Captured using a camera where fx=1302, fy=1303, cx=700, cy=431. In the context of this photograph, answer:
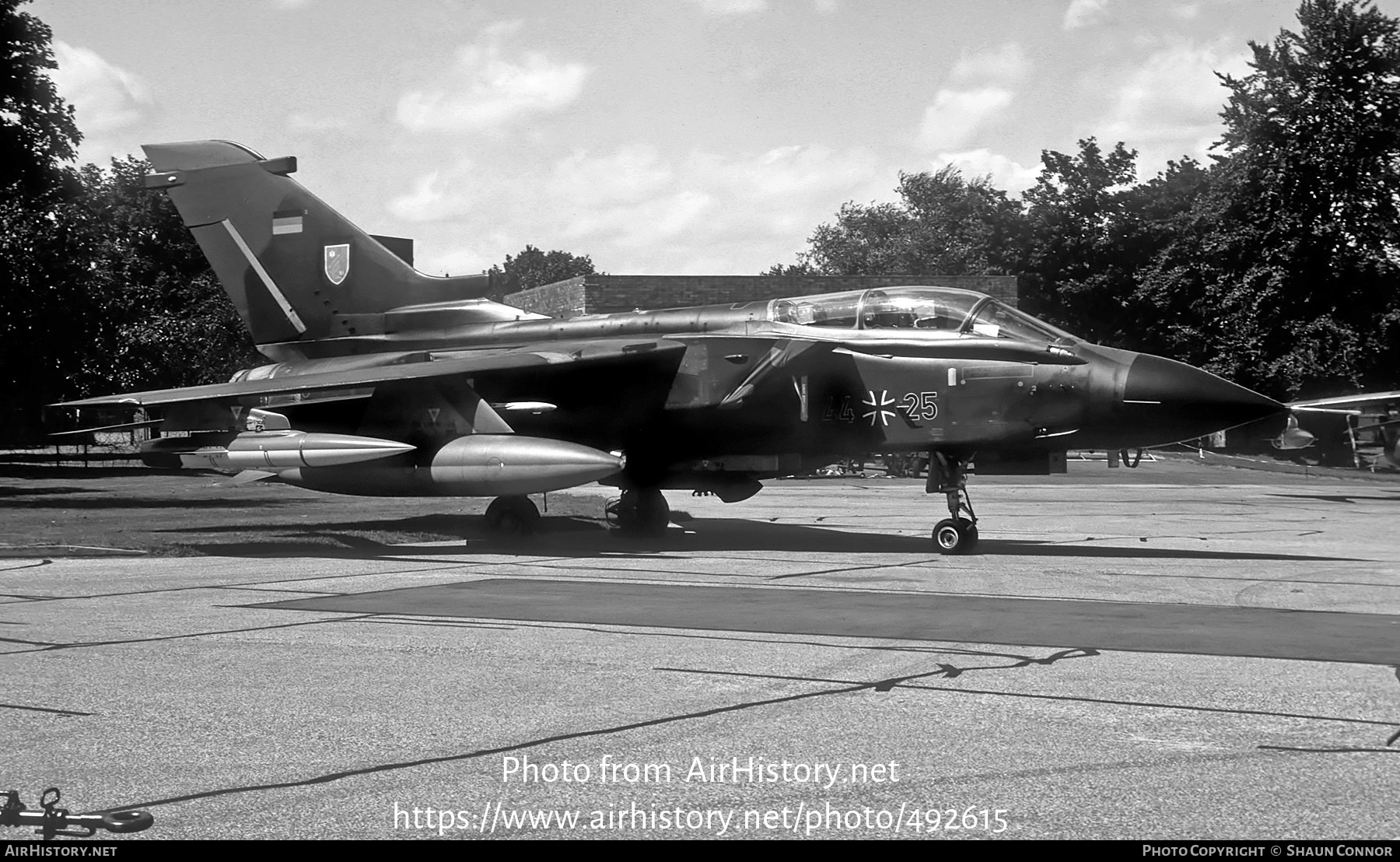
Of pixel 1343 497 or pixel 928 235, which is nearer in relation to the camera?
pixel 1343 497

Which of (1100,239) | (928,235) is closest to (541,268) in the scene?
(928,235)

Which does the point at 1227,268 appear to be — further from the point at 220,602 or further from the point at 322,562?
the point at 220,602

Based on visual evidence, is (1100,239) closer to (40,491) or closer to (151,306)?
(151,306)

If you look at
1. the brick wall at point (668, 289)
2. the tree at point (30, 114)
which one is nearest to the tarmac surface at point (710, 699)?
the tree at point (30, 114)

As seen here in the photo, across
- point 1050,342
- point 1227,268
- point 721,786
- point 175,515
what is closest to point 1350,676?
point 721,786

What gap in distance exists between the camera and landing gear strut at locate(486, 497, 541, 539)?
62.4ft

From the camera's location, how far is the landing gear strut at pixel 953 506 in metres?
15.8

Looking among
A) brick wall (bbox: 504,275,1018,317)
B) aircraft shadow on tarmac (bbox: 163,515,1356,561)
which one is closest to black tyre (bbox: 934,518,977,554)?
aircraft shadow on tarmac (bbox: 163,515,1356,561)

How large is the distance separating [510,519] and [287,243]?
5.89 m

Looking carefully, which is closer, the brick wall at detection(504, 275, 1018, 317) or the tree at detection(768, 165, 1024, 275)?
the brick wall at detection(504, 275, 1018, 317)

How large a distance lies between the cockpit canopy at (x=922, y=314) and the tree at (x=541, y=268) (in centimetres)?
13331

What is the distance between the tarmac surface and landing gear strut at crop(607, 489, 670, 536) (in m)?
4.53

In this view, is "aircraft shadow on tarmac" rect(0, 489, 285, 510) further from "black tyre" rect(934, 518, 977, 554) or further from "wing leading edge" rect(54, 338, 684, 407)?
"black tyre" rect(934, 518, 977, 554)

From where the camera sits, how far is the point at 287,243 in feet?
67.6
